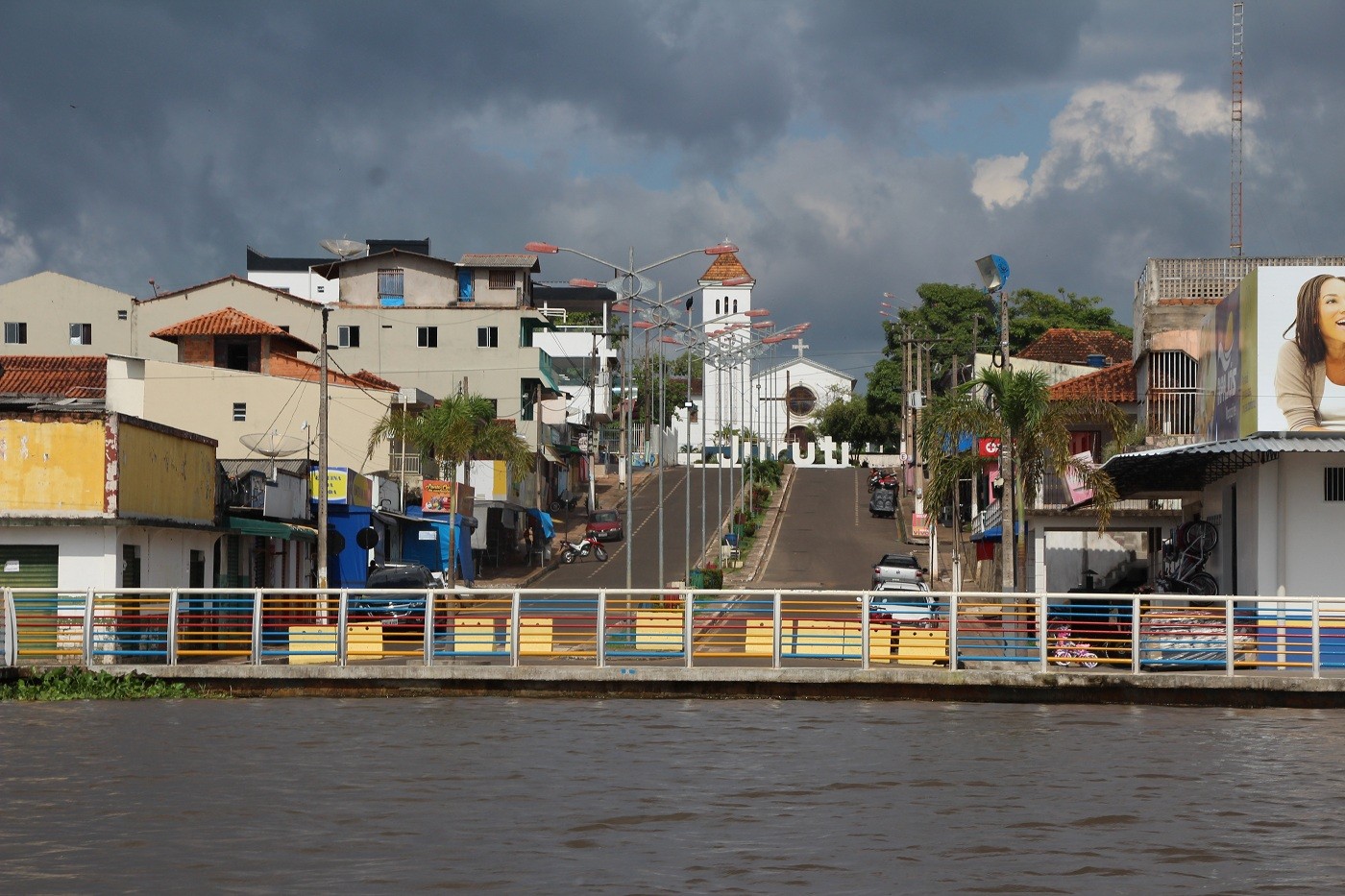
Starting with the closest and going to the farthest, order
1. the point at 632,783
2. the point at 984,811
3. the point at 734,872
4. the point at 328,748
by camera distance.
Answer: the point at 734,872 < the point at 984,811 < the point at 632,783 < the point at 328,748

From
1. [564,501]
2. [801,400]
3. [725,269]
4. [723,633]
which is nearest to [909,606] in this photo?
[723,633]

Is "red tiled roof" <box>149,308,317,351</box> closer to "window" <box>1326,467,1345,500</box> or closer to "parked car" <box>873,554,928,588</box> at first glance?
"parked car" <box>873,554,928,588</box>

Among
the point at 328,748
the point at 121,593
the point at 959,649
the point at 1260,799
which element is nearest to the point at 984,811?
the point at 1260,799

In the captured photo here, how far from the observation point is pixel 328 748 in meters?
20.6

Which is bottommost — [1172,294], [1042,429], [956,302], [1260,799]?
[1260,799]

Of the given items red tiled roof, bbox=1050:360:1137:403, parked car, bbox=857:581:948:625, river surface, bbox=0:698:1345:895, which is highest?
red tiled roof, bbox=1050:360:1137:403

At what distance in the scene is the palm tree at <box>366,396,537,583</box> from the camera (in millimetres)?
55969

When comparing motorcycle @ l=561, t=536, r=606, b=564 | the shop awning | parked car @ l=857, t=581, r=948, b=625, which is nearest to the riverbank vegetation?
parked car @ l=857, t=581, r=948, b=625

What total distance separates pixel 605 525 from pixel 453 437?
74.5ft

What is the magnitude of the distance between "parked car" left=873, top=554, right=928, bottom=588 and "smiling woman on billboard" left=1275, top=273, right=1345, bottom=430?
758 inches

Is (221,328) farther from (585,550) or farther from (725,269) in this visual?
(725,269)

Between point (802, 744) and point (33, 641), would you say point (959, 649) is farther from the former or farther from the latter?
point (33, 641)

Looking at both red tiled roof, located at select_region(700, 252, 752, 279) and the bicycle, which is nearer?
the bicycle

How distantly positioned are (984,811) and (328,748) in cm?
836
